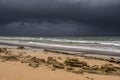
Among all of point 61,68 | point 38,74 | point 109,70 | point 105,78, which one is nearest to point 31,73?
point 38,74

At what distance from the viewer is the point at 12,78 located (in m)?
7.14

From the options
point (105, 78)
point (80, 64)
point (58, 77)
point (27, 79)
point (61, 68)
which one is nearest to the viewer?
point (27, 79)

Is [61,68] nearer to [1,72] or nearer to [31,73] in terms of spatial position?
[31,73]

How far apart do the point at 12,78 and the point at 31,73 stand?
1.10 metres

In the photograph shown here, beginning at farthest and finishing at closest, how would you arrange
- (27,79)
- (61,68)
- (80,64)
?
(80,64), (61,68), (27,79)

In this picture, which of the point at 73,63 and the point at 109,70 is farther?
the point at 73,63

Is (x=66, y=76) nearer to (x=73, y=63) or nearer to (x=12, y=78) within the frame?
(x=12, y=78)

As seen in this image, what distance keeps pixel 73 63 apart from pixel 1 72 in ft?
13.5

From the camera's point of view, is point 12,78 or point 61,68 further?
point 61,68

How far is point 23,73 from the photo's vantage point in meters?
8.00

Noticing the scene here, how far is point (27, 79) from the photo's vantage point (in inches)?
281

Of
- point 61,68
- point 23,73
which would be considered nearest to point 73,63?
point 61,68

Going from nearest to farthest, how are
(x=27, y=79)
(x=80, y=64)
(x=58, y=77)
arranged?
(x=27, y=79), (x=58, y=77), (x=80, y=64)

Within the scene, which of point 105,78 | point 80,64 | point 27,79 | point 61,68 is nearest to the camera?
point 27,79
